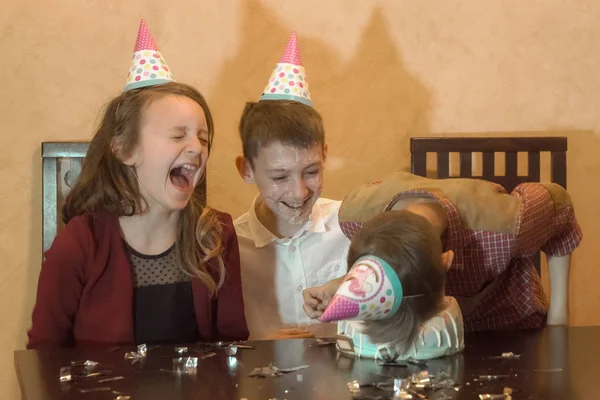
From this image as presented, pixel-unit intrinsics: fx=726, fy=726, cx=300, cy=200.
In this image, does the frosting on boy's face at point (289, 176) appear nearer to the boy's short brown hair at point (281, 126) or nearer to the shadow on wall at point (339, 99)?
the boy's short brown hair at point (281, 126)

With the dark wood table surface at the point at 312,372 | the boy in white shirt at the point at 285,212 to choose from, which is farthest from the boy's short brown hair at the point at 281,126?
the dark wood table surface at the point at 312,372

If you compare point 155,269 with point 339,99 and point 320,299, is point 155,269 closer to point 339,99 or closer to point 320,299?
point 320,299

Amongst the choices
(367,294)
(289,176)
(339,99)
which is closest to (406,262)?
(367,294)

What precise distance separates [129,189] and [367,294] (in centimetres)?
65

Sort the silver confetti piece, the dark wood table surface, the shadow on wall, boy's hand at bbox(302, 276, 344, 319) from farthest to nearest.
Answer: the shadow on wall < boy's hand at bbox(302, 276, 344, 319) < the silver confetti piece < the dark wood table surface

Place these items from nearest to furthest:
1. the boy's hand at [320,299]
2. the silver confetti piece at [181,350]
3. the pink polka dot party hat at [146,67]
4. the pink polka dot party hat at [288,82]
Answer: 1. the silver confetti piece at [181,350]
2. the boy's hand at [320,299]
3. the pink polka dot party hat at [146,67]
4. the pink polka dot party hat at [288,82]

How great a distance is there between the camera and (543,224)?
123 centimetres

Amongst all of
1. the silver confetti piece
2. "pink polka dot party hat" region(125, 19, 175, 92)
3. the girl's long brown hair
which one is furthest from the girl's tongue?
the silver confetti piece

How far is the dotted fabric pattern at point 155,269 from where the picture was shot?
1331mm

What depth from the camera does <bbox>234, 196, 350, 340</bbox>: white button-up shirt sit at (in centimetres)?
157

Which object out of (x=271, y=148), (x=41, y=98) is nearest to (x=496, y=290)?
(x=271, y=148)

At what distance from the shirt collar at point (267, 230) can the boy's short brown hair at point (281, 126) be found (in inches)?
5.7

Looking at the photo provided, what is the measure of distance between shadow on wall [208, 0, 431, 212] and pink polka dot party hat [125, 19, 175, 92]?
1.60ft

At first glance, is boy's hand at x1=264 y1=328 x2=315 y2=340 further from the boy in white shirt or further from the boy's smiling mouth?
the boy's smiling mouth
